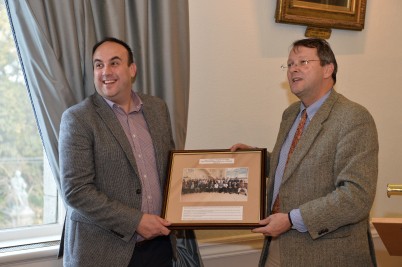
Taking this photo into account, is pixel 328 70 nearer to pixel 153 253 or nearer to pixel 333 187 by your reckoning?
pixel 333 187

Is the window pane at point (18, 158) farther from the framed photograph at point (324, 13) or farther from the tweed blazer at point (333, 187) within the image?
the framed photograph at point (324, 13)

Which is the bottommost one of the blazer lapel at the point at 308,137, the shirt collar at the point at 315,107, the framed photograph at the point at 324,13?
the blazer lapel at the point at 308,137

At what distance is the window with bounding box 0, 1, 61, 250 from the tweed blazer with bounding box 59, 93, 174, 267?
2.43ft

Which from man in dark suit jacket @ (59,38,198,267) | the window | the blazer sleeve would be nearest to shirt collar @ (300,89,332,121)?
the blazer sleeve

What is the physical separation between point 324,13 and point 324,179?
5.72 ft

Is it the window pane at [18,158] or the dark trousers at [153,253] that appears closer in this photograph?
the dark trousers at [153,253]

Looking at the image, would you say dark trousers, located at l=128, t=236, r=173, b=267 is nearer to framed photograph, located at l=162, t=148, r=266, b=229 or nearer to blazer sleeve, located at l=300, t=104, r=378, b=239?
framed photograph, located at l=162, t=148, r=266, b=229

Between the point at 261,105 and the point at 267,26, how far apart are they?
57 cm

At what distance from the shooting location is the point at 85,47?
2.81 meters

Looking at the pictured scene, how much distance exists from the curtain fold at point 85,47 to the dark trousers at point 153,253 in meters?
0.67

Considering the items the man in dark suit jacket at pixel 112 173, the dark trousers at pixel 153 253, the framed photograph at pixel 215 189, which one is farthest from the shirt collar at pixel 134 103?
the dark trousers at pixel 153 253

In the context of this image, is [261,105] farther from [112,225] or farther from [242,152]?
[112,225]

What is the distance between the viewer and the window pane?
299cm

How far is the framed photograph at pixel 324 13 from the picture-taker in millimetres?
3512
